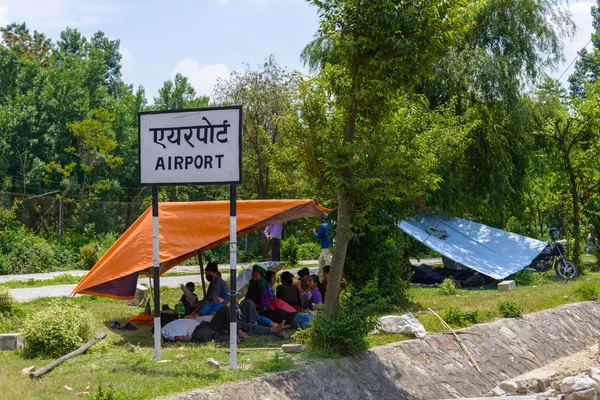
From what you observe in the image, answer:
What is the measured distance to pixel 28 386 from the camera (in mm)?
7539

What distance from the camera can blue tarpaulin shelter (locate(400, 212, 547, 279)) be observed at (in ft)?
63.3

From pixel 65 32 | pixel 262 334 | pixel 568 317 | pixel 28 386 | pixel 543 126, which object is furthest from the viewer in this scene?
pixel 65 32

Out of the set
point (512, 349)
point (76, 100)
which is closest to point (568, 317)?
point (512, 349)

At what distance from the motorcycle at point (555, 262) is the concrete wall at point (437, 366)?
219 inches

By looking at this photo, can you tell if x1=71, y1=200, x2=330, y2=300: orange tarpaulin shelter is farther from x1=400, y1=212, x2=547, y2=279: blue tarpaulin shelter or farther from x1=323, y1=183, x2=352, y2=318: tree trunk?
x1=400, y1=212, x2=547, y2=279: blue tarpaulin shelter

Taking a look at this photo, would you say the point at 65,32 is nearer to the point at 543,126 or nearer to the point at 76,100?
the point at 76,100

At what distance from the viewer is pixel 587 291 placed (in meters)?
16.7

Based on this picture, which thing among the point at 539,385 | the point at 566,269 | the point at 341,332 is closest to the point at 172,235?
the point at 341,332

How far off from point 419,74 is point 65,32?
37060 millimetres

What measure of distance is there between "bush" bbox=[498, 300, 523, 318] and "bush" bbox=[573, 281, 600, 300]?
12.1 feet

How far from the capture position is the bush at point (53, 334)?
9.27m

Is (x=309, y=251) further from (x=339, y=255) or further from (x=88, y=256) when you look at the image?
(x=339, y=255)

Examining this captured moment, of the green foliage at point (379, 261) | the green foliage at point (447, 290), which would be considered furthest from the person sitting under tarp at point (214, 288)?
the green foliage at point (447, 290)

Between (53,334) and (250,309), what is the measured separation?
341 centimetres
